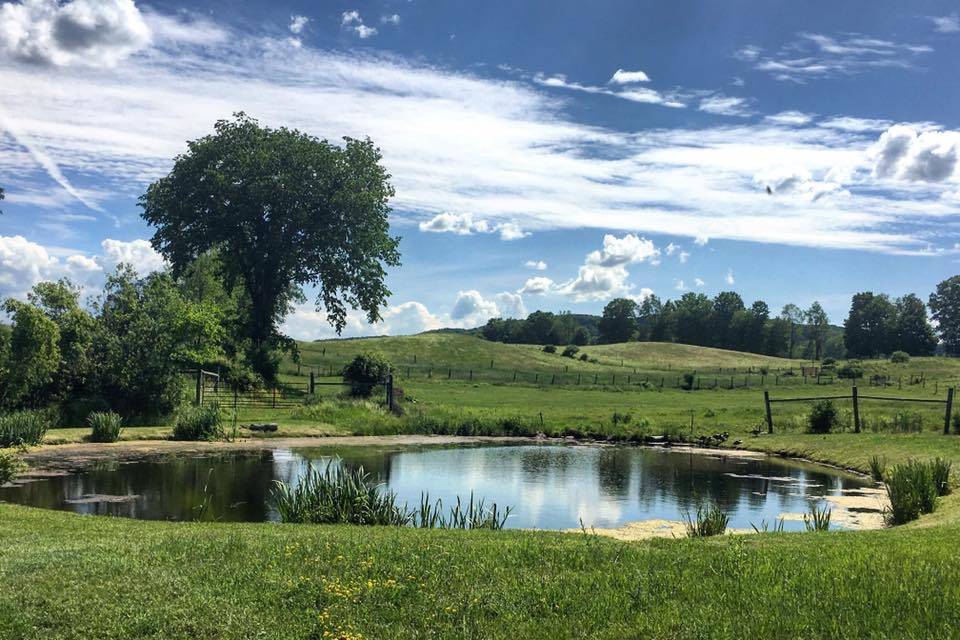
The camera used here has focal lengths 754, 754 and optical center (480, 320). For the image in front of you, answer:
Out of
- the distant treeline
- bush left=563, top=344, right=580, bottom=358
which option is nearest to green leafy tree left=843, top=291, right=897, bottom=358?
the distant treeline

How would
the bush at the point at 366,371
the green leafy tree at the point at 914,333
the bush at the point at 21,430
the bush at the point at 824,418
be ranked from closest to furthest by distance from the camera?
the bush at the point at 21,430, the bush at the point at 824,418, the bush at the point at 366,371, the green leafy tree at the point at 914,333

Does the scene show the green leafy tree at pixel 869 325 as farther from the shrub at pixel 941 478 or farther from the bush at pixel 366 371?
the shrub at pixel 941 478

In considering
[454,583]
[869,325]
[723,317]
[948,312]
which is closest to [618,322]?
[723,317]

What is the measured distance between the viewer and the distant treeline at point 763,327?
13750 cm

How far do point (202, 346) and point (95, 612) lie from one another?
28476 millimetres

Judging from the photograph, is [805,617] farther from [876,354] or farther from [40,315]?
[876,354]

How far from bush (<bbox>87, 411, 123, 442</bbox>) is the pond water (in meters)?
3.23

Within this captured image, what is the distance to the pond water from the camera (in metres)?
16.6

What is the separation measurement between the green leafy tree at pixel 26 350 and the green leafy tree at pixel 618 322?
150m

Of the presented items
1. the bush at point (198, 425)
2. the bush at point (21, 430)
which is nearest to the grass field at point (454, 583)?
the bush at point (21, 430)

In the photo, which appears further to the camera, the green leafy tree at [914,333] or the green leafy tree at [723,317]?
the green leafy tree at [723,317]

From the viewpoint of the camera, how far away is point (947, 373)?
80.3 metres

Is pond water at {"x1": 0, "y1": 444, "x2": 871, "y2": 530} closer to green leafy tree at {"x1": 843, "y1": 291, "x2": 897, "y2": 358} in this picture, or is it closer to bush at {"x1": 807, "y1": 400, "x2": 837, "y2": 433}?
bush at {"x1": 807, "y1": 400, "x2": 837, "y2": 433}

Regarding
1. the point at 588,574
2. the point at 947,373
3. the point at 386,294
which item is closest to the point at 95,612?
the point at 588,574
